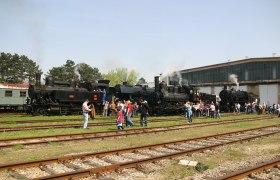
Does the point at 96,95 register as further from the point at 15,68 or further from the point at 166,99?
the point at 15,68

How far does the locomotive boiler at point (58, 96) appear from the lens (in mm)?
28234

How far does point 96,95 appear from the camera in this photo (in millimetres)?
31547

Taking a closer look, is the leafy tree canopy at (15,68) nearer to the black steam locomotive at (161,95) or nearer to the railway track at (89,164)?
the black steam locomotive at (161,95)

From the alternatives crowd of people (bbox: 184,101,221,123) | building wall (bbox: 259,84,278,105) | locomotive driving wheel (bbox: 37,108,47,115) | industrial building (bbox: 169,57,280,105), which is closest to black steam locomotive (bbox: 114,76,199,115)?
crowd of people (bbox: 184,101,221,123)

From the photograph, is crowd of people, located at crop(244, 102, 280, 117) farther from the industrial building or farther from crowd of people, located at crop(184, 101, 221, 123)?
crowd of people, located at crop(184, 101, 221, 123)

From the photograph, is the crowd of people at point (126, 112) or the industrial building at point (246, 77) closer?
the crowd of people at point (126, 112)

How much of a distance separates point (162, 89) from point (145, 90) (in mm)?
2600

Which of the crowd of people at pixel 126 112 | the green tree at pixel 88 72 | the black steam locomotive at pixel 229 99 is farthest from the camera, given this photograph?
the green tree at pixel 88 72

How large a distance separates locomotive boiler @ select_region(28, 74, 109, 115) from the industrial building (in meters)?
23.8

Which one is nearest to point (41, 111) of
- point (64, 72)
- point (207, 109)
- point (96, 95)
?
point (96, 95)

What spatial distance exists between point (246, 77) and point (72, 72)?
3801cm

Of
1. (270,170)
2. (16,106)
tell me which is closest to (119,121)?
(270,170)

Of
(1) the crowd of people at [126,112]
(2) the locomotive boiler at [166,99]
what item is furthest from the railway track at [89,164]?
(2) the locomotive boiler at [166,99]

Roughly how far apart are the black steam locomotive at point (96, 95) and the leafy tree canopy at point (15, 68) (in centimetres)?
4279
